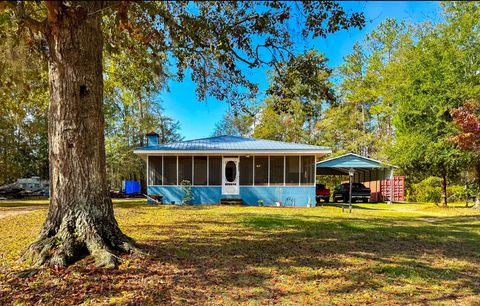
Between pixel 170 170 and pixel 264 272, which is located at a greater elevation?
pixel 170 170

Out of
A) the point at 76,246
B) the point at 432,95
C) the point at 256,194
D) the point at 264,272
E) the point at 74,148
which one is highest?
the point at 432,95

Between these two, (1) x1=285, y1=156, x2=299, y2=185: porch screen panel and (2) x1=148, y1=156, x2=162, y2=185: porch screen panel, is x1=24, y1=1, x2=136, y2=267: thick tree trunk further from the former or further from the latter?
(1) x1=285, y1=156, x2=299, y2=185: porch screen panel

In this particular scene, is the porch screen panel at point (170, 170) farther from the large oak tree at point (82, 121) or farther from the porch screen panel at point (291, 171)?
the large oak tree at point (82, 121)

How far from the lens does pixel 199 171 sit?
16.4 m

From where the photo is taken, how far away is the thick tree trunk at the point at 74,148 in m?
4.54

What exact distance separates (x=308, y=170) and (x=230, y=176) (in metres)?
3.92

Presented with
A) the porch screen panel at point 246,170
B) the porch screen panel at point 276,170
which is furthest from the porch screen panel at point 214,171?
the porch screen panel at point 276,170

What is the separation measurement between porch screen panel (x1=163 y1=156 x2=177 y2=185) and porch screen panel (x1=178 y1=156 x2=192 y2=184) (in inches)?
9.8

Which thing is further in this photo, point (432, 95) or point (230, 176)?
point (230, 176)

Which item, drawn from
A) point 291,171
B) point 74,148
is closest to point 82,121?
point 74,148

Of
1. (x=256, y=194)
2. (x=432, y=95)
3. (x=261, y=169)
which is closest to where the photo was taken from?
(x=432, y=95)

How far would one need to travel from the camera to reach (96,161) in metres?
4.79

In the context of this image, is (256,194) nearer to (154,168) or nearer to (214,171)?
(214,171)

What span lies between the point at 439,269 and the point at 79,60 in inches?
237
